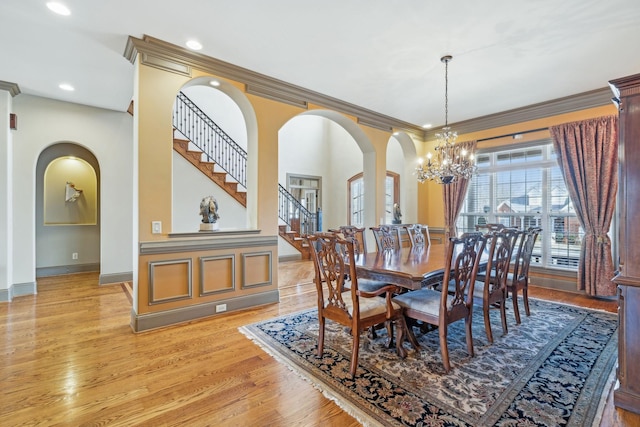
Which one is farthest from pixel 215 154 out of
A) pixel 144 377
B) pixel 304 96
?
pixel 144 377

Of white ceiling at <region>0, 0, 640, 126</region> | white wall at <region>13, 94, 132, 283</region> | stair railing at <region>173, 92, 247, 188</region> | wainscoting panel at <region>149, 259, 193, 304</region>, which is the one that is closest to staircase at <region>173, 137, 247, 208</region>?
stair railing at <region>173, 92, 247, 188</region>

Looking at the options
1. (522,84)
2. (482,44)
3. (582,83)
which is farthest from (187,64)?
(582,83)

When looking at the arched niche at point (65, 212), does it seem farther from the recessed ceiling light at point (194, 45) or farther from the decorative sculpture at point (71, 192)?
the recessed ceiling light at point (194, 45)

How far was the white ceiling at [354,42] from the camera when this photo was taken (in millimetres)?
2600

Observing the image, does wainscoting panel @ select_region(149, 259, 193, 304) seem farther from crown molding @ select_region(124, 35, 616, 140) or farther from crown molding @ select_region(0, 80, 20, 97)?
crown molding @ select_region(0, 80, 20, 97)

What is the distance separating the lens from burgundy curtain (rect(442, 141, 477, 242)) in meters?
5.70

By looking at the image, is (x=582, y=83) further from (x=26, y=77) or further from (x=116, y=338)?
(x=26, y=77)

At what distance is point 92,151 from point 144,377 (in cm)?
434

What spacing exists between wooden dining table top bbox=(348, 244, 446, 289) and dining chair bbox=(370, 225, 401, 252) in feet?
2.40

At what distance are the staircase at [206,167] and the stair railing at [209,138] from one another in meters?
0.48

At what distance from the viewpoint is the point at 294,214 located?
28.7 ft

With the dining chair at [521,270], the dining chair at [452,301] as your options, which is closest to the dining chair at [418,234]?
the dining chair at [521,270]

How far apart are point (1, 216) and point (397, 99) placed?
230 inches

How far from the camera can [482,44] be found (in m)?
3.14
